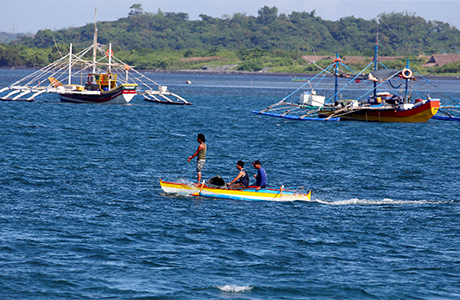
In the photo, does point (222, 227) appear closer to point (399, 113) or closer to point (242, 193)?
point (242, 193)

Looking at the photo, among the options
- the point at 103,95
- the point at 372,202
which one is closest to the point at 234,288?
the point at 372,202

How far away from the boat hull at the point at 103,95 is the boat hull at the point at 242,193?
2225 inches

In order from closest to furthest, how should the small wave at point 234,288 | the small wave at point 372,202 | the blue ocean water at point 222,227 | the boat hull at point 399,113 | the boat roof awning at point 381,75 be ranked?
the small wave at point 234,288
the blue ocean water at point 222,227
the small wave at point 372,202
the boat hull at point 399,113
the boat roof awning at point 381,75

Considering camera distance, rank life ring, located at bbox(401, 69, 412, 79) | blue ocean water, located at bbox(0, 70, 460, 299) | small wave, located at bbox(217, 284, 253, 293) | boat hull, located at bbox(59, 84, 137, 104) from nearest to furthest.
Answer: small wave, located at bbox(217, 284, 253, 293), blue ocean water, located at bbox(0, 70, 460, 299), life ring, located at bbox(401, 69, 412, 79), boat hull, located at bbox(59, 84, 137, 104)

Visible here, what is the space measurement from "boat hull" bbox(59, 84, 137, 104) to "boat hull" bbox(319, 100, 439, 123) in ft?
104

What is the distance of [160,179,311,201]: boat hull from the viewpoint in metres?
25.6

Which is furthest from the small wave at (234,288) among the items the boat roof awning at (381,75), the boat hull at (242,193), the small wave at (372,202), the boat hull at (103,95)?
the boat hull at (103,95)

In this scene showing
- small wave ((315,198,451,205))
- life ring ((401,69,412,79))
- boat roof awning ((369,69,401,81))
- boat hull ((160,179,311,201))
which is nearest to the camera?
boat hull ((160,179,311,201))

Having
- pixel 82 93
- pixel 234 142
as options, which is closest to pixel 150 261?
pixel 234 142

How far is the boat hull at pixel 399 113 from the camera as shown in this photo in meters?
65.1

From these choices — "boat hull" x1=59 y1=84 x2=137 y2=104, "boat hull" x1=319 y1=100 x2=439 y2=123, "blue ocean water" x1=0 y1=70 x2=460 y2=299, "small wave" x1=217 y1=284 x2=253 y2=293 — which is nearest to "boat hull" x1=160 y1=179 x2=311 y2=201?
"blue ocean water" x1=0 y1=70 x2=460 y2=299

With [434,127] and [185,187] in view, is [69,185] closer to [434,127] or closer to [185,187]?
[185,187]

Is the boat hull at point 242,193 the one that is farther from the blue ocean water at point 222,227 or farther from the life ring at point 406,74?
the life ring at point 406,74

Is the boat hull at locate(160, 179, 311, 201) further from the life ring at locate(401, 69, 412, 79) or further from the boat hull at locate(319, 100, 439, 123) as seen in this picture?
the boat hull at locate(319, 100, 439, 123)
